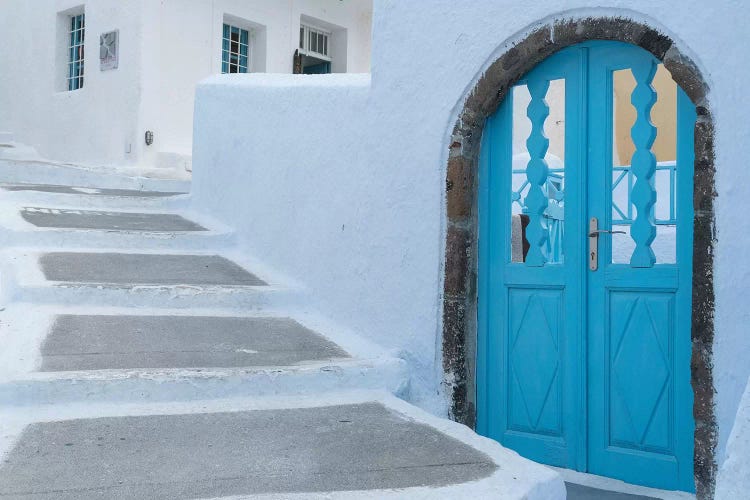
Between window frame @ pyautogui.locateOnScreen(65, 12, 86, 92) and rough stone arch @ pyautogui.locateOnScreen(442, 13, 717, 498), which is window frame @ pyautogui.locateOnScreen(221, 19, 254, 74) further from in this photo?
rough stone arch @ pyautogui.locateOnScreen(442, 13, 717, 498)

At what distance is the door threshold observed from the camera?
4.04 meters

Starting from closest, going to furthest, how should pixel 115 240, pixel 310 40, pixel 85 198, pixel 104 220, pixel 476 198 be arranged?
pixel 476 198 < pixel 115 240 < pixel 104 220 < pixel 85 198 < pixel 310 40

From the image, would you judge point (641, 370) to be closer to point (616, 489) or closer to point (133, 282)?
point (616, 489)

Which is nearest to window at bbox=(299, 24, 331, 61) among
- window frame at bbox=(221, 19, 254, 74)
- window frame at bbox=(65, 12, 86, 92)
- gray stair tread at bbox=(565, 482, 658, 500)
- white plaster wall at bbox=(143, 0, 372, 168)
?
white plaster wall at bbox=(143, 0, 372, 168)

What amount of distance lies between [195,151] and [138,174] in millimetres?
2408

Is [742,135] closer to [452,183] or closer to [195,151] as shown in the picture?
[452,183]

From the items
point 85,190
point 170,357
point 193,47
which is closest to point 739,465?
point 170,357

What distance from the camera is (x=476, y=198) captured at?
4.90 meters

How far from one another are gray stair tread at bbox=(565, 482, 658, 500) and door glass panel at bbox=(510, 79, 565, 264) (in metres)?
1.41

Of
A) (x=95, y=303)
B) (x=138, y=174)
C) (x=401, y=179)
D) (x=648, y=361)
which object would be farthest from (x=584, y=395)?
(x=138, y=174)

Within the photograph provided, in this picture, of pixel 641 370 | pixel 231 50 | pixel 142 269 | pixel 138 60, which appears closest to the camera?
pixel 641 370

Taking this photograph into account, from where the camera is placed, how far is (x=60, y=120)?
11719 mm

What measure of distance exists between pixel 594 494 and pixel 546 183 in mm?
1835

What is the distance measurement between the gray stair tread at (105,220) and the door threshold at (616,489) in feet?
12.7
